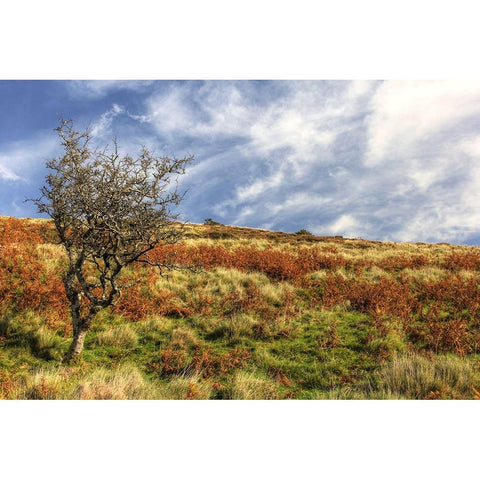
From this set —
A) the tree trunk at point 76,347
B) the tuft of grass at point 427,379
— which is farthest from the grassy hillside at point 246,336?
the tree trunk at point 76,347

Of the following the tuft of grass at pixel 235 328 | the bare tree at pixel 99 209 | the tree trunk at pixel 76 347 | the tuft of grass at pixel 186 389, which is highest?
the bare tree at pixel 99 209

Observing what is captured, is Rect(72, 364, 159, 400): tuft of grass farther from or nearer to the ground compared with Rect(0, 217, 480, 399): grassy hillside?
nearer to the ground

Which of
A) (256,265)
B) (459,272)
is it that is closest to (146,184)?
(256,265)

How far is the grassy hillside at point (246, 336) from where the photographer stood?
18.5 ft

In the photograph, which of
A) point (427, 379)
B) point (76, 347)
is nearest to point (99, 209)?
point (76, 347)

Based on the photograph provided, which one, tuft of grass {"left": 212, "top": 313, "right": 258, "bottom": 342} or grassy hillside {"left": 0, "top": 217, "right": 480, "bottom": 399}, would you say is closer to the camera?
grassy hillside {"left": 0, "top": 217, "right": 480, "bottom": 399}

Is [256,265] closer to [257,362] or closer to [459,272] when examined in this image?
[257,362]

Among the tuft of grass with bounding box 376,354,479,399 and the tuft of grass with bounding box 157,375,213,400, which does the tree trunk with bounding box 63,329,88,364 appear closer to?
the tuft of grass with bounding box 157,375,213,400

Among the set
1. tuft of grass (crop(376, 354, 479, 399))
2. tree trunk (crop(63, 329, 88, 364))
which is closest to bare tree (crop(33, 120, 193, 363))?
tree trunk (crop(63, 329, 88, 364))

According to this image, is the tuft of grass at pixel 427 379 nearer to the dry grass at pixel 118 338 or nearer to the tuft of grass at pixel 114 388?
the tuft of grass at pixel 114 388

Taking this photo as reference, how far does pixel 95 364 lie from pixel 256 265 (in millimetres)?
9546

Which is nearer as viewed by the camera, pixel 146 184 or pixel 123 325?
pixel 146 184

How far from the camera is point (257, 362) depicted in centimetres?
703

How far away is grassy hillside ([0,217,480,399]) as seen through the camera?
5.64m
